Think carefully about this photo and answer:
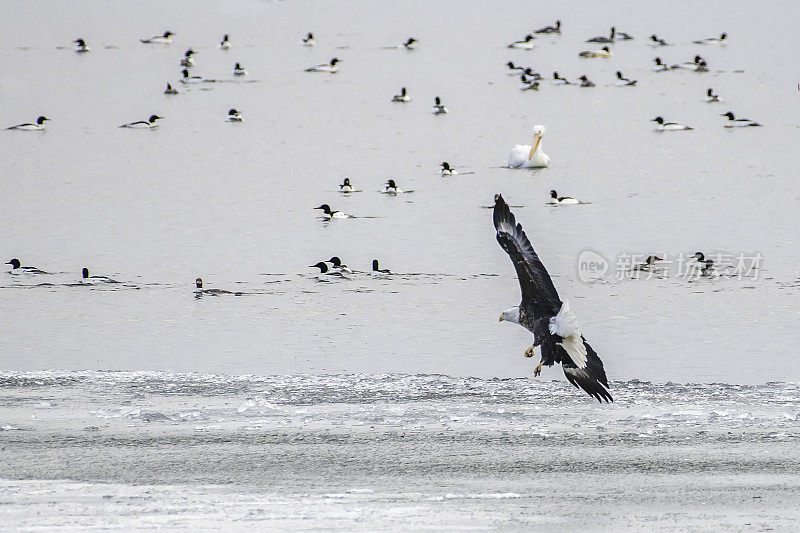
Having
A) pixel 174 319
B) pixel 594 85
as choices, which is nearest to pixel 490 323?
pixel 174 319

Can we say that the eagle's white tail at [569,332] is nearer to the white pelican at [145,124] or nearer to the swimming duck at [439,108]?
the white pelican at [145,124]

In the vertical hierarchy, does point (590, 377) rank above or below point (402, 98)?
below

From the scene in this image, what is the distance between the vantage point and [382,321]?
15.5 metres

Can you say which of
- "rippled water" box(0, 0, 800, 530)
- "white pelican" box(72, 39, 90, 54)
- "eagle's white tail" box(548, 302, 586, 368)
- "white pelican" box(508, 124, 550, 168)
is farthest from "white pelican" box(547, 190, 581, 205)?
"white pelican" box(72, 39, 90, 54)

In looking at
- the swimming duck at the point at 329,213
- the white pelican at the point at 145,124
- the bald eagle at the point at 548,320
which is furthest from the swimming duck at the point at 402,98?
the bald eagle at the point at 548,320

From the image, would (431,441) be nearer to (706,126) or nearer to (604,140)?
(604,140)

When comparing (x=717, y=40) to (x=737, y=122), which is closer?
(x=737, y=122)

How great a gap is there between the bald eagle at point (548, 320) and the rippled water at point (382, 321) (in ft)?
1.00

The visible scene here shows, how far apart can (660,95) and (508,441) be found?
34680 millimetres

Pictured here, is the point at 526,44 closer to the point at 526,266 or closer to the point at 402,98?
the point at 402,98

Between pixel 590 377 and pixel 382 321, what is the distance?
492cm

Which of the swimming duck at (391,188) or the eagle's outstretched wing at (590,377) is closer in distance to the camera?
the eagle's outstretched wing at (590,377)

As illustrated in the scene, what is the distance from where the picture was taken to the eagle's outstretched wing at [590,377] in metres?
10.8

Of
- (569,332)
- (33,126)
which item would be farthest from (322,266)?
(33,126)
